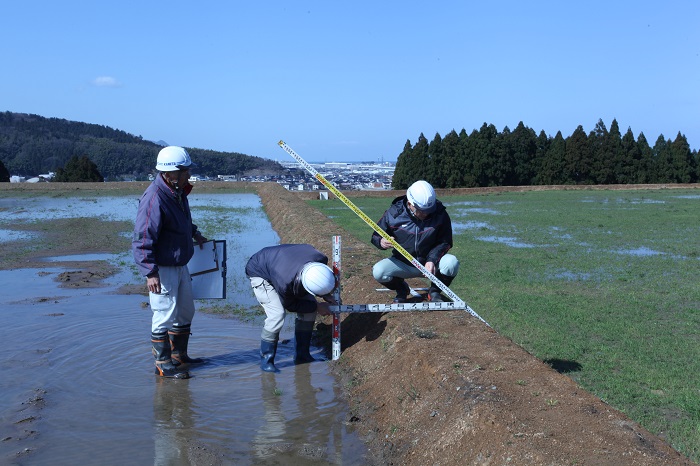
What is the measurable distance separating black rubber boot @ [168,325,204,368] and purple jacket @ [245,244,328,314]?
0.82 m

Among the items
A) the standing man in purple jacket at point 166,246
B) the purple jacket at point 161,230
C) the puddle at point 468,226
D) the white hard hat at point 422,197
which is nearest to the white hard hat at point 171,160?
the standing man in purple jacket at point 166,246

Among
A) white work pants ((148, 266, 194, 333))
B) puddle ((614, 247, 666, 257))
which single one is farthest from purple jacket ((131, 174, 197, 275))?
puddle ((614, 247, 666, 257))

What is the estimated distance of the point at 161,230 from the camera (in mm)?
6363

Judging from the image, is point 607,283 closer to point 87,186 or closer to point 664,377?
Answer: point 664,377

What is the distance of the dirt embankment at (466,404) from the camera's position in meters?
3.86

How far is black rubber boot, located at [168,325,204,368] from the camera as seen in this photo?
6.79 m

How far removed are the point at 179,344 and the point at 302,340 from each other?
1.17 meters

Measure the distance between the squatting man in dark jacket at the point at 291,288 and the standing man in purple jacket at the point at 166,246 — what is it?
0.69 meters

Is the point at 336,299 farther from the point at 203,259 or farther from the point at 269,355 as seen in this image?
the point at 203,259

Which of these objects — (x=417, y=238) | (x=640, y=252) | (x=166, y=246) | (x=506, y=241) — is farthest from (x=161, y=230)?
(x=506, y=241)

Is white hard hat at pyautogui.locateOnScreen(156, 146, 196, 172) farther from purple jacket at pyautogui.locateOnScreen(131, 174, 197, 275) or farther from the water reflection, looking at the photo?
the water reflection

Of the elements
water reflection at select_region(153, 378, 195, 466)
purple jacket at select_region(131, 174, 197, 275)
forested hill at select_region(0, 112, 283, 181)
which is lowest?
water reflection at select_region(153, 378, 195, 466)

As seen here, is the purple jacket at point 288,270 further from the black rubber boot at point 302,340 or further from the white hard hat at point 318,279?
the black rubber boot at point 302,340

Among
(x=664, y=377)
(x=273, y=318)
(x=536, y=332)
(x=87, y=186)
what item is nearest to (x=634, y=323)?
(x=536, y=332)
